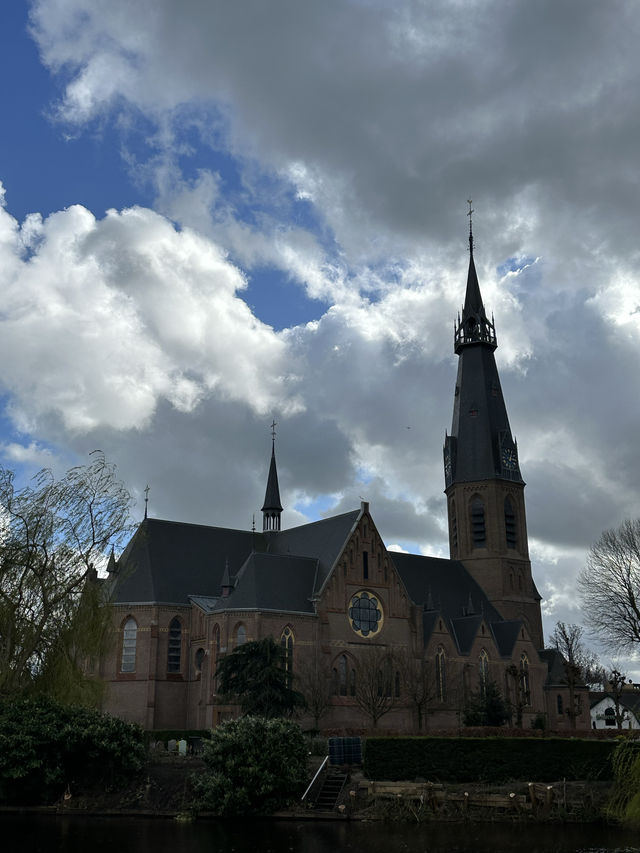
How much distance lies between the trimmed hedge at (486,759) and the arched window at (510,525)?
48.9m

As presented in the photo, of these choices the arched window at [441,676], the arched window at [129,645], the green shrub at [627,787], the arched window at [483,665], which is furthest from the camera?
the arched window at [483,665]

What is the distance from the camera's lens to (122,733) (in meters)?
41.0

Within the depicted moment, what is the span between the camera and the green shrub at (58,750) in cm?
3766

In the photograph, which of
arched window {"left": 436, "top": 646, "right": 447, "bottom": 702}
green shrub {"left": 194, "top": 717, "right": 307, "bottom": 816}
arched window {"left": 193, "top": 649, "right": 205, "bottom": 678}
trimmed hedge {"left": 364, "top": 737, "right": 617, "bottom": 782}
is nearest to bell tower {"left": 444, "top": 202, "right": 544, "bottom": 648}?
arched window {"left": 436, "top": 646, "right": 447, "bottom": 702}

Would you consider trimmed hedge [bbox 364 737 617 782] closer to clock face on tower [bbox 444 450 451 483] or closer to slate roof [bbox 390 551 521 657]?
slate roof [bbox 390 551 521 657]

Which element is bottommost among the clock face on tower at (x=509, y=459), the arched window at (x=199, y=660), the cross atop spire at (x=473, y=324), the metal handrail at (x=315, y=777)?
the metal handrail at (x=315, y=777)

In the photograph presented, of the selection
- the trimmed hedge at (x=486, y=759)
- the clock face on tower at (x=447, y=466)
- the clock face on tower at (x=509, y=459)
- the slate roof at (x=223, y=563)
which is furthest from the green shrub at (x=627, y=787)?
the clock face on tower at (x=447, y=466)

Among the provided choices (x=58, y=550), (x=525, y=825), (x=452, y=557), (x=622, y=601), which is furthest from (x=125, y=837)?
(x=452, y=557)

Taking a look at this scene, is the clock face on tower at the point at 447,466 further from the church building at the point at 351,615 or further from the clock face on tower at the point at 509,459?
the clock face on tower at the point at 509,459

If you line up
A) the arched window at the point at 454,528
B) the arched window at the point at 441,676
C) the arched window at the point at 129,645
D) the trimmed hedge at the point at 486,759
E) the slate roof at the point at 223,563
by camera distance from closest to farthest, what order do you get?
the trimmed hedge at the point at 486,759 < the arched window at the point at 129,645 < the slate roof at the point at 223,563 < the arched window at the point at 441,676 < the arched window at the point at 454,528

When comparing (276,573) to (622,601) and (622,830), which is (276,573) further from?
(622,830)

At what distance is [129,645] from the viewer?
68.8 metres

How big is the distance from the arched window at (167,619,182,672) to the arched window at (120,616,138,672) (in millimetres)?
2657

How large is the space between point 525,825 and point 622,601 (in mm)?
25314
